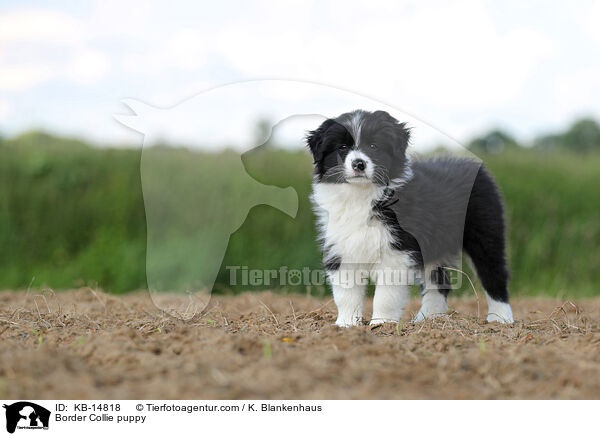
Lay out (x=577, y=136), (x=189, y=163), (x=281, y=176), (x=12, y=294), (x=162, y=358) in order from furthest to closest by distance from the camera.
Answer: (x=577, y=136), (x=12, y=294), (x=189, y=163), (x=281, y=176), (x=162, y=358)

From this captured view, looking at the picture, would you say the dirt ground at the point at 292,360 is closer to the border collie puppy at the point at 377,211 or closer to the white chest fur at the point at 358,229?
the border collie puppy at the point at 377,211

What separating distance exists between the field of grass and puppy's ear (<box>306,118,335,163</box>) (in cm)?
630

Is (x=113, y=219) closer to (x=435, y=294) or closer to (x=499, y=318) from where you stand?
(x=435, y=294)

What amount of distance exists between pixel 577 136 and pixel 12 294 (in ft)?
51.7

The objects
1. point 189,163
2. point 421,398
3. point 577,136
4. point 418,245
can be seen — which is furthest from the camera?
point 577,136

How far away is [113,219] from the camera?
446 inches

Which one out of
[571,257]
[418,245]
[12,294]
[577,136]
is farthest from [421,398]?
[577,136]

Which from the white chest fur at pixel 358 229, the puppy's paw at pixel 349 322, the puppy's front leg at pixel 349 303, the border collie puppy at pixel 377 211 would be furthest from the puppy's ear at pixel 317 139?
the puppy's paw at pixel 349 322

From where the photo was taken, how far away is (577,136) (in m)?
17.5

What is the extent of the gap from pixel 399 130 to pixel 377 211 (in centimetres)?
65

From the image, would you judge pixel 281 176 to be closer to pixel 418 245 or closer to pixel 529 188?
pixel 418 245

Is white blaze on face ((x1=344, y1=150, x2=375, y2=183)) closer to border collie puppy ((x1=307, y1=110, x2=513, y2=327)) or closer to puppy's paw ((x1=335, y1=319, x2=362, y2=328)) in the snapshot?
border collie puppy ((x1=307, y1=110, x2=513, y2=327))
